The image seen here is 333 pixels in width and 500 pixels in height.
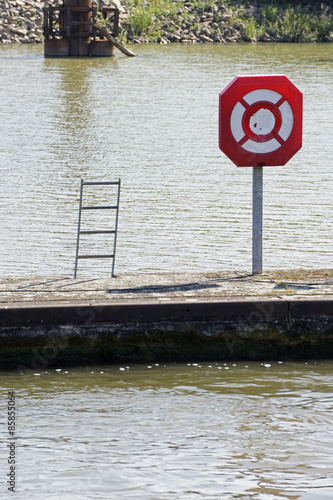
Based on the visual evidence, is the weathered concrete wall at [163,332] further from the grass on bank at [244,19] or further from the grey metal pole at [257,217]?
the grass on bank at [244,19]

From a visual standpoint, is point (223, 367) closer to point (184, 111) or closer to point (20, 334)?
point (20, 334)

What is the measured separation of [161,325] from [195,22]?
44272 mm

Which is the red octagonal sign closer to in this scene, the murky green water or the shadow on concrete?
the shadow on concrete

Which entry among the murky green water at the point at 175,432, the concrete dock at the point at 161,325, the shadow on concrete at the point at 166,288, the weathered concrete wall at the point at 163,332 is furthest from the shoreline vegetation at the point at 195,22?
the murky green water at the point at 175,432

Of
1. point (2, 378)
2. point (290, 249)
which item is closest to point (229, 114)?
point (2, 378)

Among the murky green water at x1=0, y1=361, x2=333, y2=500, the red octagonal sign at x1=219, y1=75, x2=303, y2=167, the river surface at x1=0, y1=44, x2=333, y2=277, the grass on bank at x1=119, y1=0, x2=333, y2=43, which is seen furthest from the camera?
the grass on bank at x1=119, y1=0, x2=333, y2=43

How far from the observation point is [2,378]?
5.41m

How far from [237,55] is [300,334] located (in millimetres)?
31231

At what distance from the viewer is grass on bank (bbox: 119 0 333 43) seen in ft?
151

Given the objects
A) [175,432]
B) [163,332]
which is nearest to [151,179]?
[163,332]

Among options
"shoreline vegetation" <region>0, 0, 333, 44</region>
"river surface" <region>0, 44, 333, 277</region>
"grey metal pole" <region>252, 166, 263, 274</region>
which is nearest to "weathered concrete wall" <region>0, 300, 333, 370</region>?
"grey metal pole" <region>252, 166, 263, 274</region>

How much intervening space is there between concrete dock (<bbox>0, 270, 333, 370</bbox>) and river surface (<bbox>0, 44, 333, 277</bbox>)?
2.58m

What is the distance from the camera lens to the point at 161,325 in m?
5.52

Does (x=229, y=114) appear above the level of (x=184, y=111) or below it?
below
